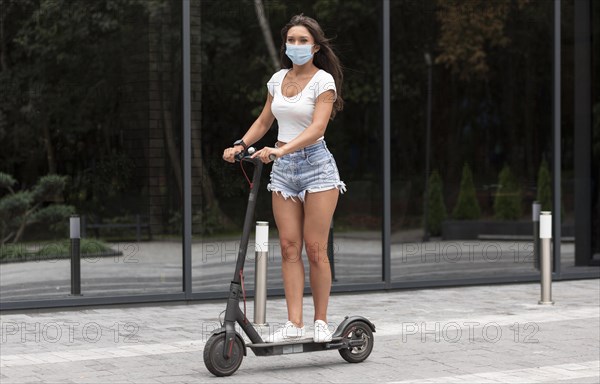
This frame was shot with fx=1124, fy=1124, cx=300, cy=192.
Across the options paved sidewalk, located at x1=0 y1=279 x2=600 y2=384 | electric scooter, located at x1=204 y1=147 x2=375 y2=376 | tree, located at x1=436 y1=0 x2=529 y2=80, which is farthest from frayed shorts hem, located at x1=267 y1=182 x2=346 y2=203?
tree, located at x1=436 y1=0 x2=529 y2=80

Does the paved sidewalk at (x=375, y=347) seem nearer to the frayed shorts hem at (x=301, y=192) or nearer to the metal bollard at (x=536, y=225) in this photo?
the frayed shorts hem at (x=301, y=192)

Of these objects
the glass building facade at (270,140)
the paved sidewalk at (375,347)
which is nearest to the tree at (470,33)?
the glass building facade at (270,140)

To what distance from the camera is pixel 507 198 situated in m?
12.4

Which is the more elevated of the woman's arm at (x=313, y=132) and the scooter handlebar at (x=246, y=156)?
the woman's arm at (x=313, y=132)

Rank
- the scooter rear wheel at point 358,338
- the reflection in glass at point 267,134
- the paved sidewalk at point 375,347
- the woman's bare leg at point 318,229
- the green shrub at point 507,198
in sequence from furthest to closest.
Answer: the green shrub at point 507,198 → the reflection in glass at point 267,134 → the scooter rear wheel at point 358,338 → the woman's bare leg at point 318,229 → the paved sidewalk at point 375,347

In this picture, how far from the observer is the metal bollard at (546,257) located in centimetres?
1016

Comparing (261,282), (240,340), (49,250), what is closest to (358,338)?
(240,340)

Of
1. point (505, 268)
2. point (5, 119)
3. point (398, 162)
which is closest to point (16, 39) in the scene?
point (5, 119)

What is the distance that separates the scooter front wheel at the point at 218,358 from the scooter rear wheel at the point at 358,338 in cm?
80

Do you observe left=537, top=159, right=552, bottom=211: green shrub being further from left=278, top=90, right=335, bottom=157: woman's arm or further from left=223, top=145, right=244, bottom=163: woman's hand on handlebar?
left=223, top=145, right=244, bottom=163: woman's hand on handlebar

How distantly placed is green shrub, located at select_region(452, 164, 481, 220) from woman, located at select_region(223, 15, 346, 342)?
5.06m

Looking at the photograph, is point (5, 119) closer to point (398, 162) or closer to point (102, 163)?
point (102, 163)

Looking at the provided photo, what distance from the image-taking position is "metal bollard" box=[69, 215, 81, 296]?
34.0ft

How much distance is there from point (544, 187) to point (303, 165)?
20.7 feet
